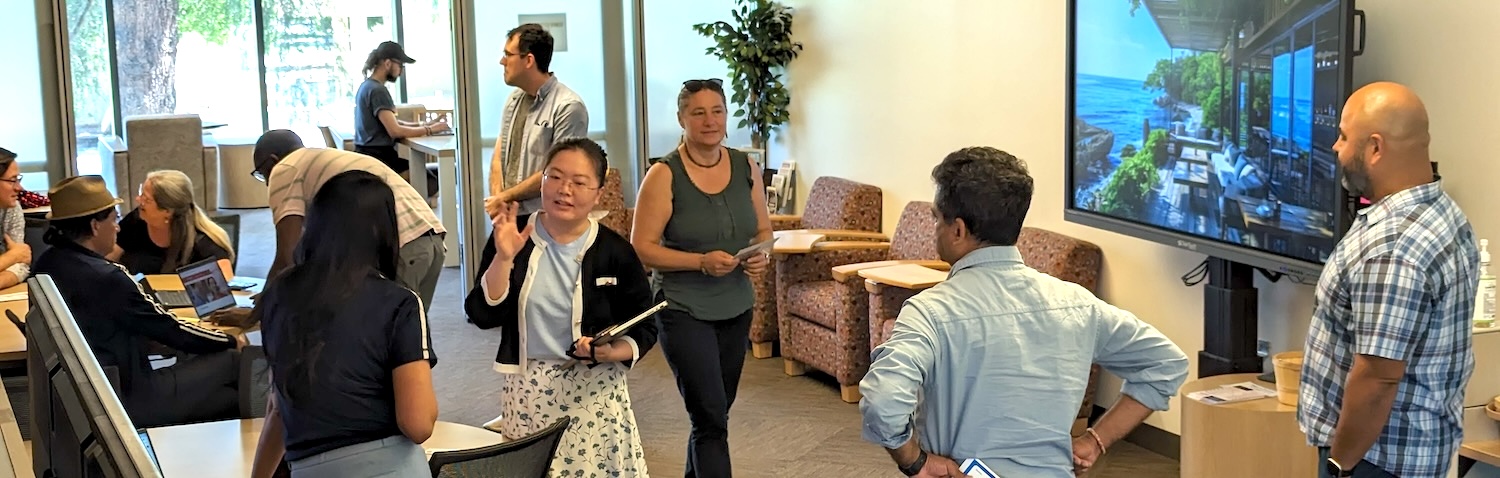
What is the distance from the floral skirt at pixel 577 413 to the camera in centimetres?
353

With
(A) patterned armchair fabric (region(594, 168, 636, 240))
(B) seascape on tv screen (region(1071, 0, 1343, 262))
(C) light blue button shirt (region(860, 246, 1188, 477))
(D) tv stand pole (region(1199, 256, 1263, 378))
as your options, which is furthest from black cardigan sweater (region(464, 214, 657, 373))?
(A) patterned armchair fabric (region(594, 168, 636, 240))

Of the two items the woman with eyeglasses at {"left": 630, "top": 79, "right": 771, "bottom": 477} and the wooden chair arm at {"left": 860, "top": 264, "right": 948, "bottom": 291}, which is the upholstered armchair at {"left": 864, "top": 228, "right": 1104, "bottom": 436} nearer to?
the wooden chair arm at {"left": 860, "top": 264, "right": 948, "bottom": 291}

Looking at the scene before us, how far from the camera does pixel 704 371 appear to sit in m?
4.16

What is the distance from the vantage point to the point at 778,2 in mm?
8195

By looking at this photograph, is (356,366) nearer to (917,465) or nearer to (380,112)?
(917,465)

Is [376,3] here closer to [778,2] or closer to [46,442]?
[778,2]

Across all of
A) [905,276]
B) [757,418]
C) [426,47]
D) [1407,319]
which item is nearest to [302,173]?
[757,418]

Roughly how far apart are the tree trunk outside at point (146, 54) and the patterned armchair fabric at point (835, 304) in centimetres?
1035

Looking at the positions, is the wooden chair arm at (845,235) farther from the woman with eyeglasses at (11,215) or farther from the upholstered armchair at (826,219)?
the woman with eyeglasses at (11,215)

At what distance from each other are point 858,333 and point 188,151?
8571 mm

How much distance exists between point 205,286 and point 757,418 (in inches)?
92.7

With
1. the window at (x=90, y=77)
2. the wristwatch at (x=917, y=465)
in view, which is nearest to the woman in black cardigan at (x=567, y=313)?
the wristwatch at (x=917, y=465)

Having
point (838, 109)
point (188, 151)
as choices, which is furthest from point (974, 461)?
point (188, 151)

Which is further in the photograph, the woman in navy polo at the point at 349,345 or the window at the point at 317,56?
the window at the point at 317,56
